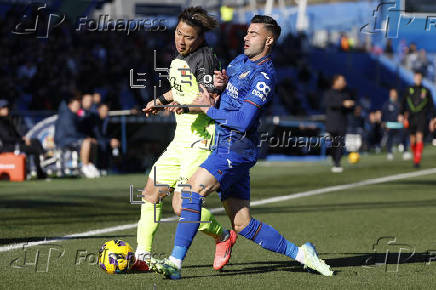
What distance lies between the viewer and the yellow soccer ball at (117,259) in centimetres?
720

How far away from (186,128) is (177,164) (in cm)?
29

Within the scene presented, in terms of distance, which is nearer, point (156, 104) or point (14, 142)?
point (156, 104)

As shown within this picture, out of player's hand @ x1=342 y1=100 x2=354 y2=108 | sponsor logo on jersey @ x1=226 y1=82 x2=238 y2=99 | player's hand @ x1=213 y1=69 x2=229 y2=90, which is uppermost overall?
player's hand @ x1=213 y1=69 x2=229 y2=90

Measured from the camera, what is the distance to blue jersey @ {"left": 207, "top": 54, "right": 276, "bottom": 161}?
6.64m

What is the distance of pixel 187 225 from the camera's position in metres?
6.71

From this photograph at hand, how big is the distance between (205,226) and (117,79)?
2089 cm

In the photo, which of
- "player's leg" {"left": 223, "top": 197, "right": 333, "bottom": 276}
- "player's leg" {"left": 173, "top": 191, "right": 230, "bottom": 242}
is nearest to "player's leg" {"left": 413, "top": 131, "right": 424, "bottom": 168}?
"player's leg" {"left": 173, "top": 191, "right": 230, "bottom": 242}

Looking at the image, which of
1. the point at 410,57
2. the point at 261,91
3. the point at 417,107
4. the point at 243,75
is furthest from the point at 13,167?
the point at 410,57

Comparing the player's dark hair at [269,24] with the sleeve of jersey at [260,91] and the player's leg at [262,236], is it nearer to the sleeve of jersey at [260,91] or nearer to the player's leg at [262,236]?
the sleeve of jersey at [260,91]

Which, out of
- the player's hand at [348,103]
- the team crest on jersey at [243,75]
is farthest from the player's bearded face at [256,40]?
the player's hand at [348,103]

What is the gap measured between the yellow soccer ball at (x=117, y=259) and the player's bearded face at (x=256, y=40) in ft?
6.09

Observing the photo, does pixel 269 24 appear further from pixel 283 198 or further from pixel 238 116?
pixel 283 198

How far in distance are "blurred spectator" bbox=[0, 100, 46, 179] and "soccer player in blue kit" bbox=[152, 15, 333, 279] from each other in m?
12.8

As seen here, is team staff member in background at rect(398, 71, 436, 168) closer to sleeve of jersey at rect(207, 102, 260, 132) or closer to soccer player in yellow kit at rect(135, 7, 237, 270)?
soccer player in yellow kit at rect(135, 7, 237, 270)
